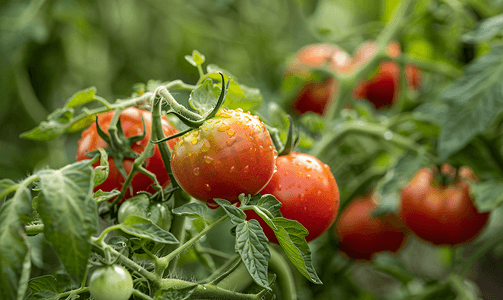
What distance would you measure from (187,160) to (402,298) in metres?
0.79

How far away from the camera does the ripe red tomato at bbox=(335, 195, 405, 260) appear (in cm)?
101

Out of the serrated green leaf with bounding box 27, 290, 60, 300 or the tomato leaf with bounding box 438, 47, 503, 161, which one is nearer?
the serrated green leaf with bounding box 27, 290, 60, 300

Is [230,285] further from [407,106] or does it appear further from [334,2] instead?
[334,2]

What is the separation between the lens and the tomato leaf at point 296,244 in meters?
0.40

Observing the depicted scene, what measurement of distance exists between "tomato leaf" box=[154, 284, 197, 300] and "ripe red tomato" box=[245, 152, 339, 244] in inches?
4.9

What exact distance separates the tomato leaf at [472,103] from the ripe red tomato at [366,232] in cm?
30

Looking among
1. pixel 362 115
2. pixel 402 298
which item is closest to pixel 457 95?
pixel 362 115

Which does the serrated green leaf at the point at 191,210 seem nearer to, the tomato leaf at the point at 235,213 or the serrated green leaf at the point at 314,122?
the tomato leaf at the point at 235,213

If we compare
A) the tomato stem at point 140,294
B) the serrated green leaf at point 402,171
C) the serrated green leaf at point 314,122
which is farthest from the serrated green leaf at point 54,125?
the serrated green leaf at point 402,171

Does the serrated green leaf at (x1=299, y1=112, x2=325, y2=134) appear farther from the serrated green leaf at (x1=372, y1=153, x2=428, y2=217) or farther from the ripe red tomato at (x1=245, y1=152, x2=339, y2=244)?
the ripe red tomato at (x1=245, y1=152, x2=339, y2=244)

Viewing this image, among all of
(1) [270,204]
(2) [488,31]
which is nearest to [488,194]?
(2) [488,31]

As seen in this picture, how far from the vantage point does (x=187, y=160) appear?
422 mm

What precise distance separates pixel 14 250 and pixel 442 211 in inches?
29.5

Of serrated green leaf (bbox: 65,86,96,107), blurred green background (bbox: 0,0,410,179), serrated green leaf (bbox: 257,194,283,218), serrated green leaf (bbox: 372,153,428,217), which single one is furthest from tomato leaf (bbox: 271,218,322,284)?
blurred green background (bbox: 0,0,410,179)
